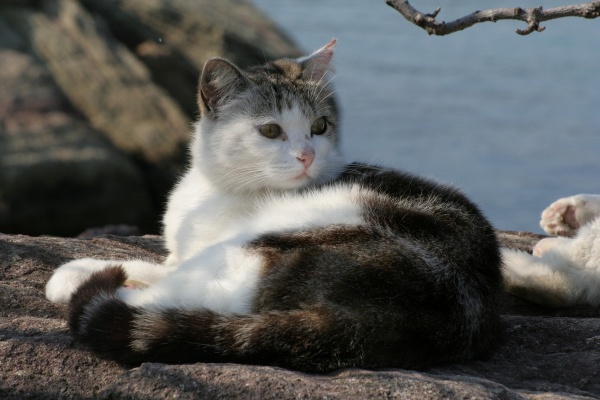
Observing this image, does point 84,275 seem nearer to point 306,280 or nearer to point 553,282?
point 306,280

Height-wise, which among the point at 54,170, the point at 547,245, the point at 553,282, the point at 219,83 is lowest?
the point at 54,170

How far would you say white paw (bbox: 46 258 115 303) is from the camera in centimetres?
411

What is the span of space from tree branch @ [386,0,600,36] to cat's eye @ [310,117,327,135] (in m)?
1.22

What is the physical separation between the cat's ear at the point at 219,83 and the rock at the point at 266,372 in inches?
45.0

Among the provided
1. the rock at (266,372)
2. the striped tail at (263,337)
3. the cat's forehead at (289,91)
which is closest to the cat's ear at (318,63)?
the cat's forehead at (289,91)

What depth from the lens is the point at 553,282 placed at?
4.71m

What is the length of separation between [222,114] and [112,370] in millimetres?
1714

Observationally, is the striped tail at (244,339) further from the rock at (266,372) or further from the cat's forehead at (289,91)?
the cat's forehead at (289,91)

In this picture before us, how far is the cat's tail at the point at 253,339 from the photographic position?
10.8ft

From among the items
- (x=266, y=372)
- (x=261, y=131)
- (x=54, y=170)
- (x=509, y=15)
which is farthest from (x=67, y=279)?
(x=54, y=170)

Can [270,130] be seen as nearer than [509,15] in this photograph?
No

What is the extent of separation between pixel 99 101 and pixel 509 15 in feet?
26.5

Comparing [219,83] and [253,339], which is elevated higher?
[219,83]

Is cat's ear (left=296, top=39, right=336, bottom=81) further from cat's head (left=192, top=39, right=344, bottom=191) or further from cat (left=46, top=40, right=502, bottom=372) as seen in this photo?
cat (left=46, top=40, right=502, bottom=372)
